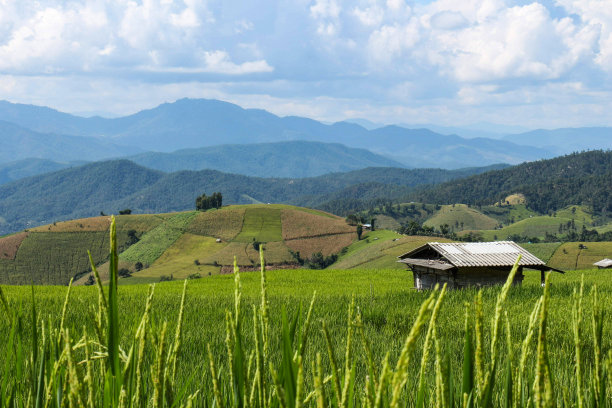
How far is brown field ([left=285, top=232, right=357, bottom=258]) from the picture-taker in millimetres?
132750

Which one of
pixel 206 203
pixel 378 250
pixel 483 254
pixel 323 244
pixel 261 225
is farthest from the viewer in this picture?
pixel 206 203

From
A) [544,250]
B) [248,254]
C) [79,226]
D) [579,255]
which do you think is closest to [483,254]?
[579,255]

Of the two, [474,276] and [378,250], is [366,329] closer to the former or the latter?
[474,276]

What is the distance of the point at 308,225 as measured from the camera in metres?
150

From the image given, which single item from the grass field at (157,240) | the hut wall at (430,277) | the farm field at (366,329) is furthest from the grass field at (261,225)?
the farm field at (366,329)

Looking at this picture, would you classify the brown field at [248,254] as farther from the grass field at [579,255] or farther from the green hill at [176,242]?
the grass field at [579,255]

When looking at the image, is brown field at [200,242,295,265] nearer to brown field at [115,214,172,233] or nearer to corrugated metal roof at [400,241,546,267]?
brown field at [115,214,172,233]

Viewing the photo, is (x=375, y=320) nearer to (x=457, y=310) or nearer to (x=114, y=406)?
(x=457, y=310)

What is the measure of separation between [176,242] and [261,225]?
24411mm

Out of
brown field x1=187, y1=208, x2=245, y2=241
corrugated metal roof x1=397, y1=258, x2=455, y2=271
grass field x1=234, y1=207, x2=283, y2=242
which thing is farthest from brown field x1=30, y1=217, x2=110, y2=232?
corrugated metal roof x1=397, y1=258, x2=455, y2=271

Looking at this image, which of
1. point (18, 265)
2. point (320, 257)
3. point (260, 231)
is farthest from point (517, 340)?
point (18, 265)

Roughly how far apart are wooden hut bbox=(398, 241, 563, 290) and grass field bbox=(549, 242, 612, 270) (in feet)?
269

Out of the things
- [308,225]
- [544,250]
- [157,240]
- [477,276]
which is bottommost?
[544,250]

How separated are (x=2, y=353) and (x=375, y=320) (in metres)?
7.74
